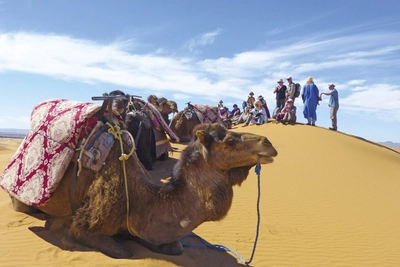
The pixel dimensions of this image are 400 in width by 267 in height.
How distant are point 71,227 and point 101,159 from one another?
764 millimetres

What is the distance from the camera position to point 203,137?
303cm

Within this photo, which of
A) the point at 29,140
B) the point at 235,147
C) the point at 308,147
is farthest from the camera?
the point at 308,147

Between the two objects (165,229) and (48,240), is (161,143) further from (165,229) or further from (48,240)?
(165,229)

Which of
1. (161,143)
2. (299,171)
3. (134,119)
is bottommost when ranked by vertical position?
(299,171)

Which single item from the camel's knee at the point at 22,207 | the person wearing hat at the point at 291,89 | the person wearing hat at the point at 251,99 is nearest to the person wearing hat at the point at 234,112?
the person wearing hat at the point at 251,99

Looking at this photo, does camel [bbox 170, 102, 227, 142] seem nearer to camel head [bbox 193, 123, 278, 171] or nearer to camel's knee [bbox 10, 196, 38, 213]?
camel's knee [bbox 10, 196, 38, 213]

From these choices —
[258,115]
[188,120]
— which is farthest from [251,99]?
[188,120]

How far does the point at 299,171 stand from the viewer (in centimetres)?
1150

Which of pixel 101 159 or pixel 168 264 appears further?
pixel 101 159

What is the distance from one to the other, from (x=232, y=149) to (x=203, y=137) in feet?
0.91

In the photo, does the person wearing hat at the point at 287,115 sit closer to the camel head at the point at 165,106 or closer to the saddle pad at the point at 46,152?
the camel head at the point at 165,106

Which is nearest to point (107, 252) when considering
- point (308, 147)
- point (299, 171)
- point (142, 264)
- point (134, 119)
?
point (142, 264)

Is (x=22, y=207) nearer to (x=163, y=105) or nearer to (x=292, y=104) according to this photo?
(x=163, y=105)

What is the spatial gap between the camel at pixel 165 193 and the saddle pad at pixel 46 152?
171 millimetres
